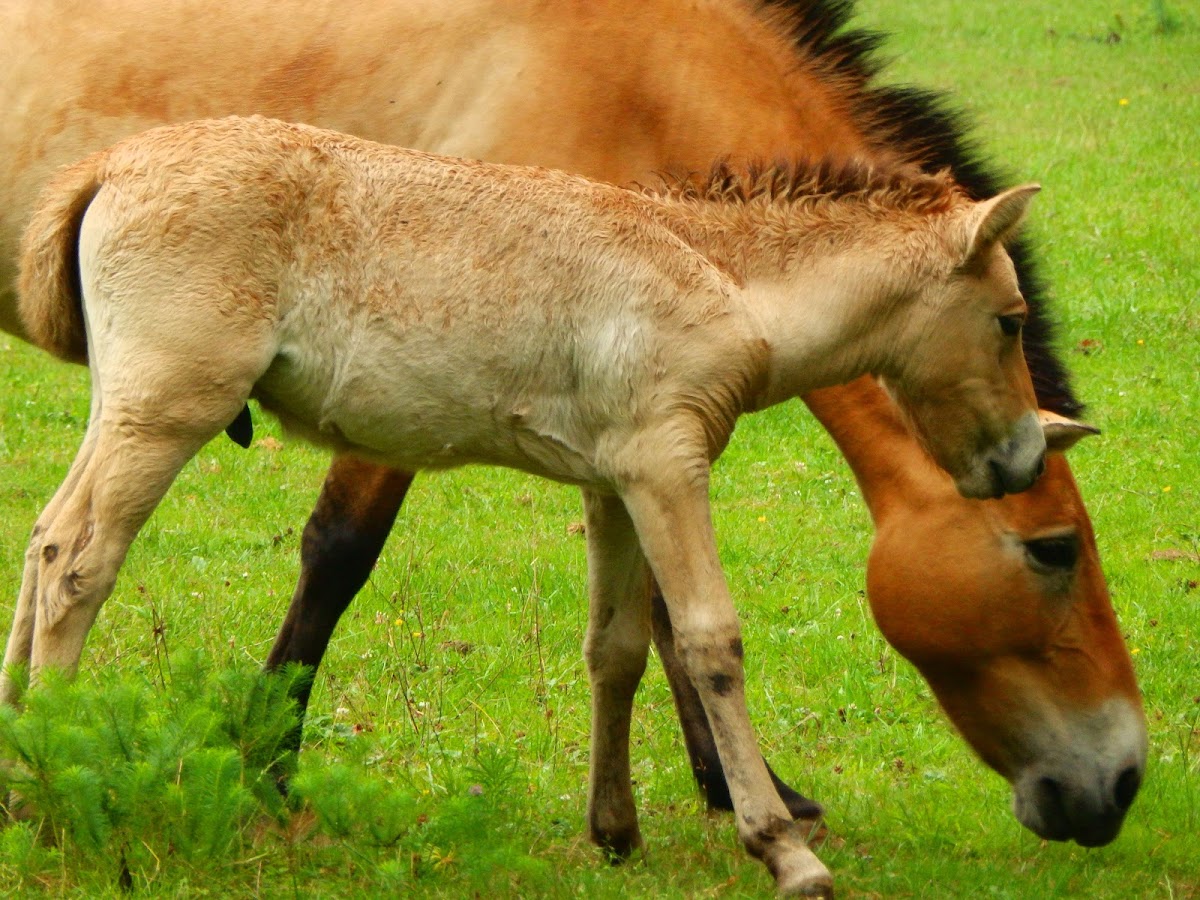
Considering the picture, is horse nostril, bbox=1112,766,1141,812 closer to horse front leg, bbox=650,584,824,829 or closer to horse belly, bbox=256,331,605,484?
horse front leg, bbox=650,584,824,829

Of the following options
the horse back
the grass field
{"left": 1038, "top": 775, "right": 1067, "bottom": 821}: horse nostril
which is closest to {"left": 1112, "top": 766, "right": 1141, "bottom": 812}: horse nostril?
{"left": 1038, "top": 775, "right": 1067, "bottom": 821}: horse nostril

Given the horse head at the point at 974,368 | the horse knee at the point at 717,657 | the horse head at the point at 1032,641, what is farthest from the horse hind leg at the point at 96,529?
the horse head at the point at 1032,641

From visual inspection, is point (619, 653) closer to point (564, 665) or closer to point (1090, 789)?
point (1090, 789)

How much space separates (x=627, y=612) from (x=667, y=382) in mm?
890

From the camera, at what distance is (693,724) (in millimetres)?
4980

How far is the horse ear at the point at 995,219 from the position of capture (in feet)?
11.8

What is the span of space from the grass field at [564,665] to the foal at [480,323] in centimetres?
40

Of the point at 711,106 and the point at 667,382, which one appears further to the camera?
the point at 711,106

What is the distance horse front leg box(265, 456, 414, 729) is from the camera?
4812 mm

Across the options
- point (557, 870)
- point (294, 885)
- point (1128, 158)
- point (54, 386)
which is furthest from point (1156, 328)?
point (294, 885)

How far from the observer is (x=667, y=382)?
11.7ft

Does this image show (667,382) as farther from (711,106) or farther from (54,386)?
(54,386)

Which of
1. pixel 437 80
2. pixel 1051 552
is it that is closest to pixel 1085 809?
pixel 1051 552

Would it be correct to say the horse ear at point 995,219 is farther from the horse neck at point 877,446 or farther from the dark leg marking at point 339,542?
the dark leg marking at point 339,542
